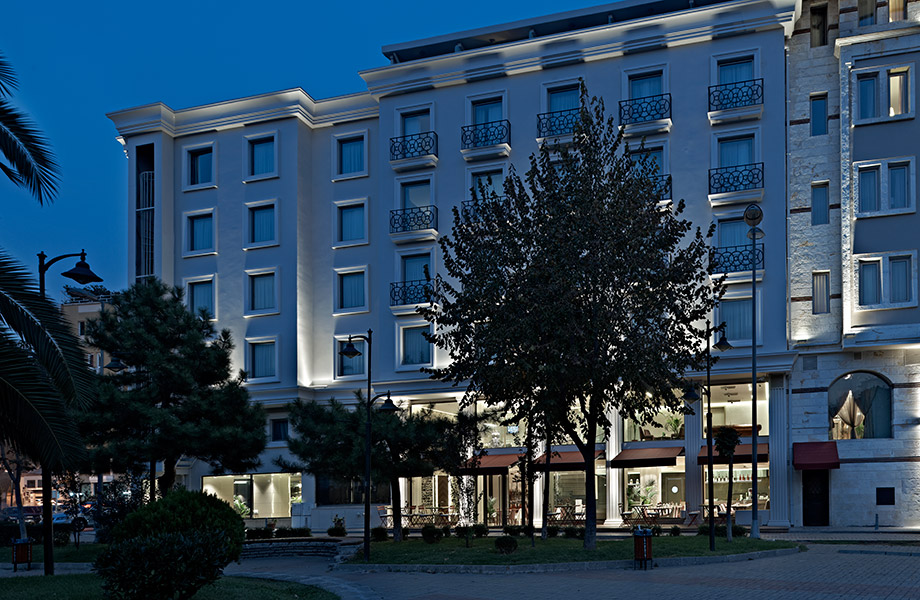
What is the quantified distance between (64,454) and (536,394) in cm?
1511

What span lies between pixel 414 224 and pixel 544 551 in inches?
904

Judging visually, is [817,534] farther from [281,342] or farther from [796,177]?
[281,342]

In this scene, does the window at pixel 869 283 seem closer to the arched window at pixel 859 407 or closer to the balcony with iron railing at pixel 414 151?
the arched window at pixel 859 407

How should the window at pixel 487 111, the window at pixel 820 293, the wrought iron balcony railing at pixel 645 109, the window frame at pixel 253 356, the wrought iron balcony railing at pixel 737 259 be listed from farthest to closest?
the window frame at pixel 253 356
the window at pixel 487 111
the wrought iron balcony railing at pixel 645 109
the wrought iron balcony railing at pixel 737 259
the window at pixel 820 293

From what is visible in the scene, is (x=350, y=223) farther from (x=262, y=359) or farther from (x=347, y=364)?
(x=262, y=359)

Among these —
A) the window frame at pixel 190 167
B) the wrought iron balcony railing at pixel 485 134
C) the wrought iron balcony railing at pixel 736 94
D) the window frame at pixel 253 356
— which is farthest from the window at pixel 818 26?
the window frame at pixel 190 167

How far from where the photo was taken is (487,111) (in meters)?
45.6

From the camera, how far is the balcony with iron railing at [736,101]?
133ft

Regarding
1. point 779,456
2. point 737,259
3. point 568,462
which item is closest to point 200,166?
point 568,462

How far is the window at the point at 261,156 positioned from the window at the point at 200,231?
3.32m

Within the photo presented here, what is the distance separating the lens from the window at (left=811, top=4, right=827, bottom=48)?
41375 millimetres

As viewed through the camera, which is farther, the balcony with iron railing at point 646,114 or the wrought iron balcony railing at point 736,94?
the balcony with iron railing at point 646,114

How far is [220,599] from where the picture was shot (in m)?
16.4

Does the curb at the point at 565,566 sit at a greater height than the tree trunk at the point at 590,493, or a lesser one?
lesser
